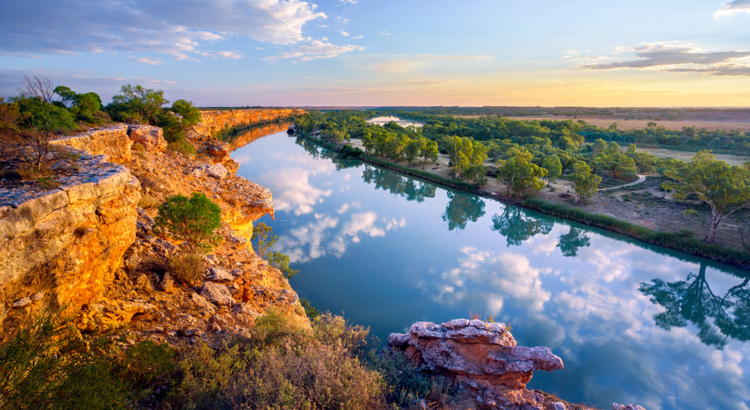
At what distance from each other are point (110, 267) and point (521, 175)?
29364mm

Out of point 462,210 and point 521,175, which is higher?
point 521,175

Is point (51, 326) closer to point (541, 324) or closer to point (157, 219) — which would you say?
point (157, 219)

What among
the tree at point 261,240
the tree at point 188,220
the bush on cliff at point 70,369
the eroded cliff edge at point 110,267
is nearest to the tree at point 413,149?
the tree at point 261,240

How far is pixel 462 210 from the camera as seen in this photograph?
29219 mm

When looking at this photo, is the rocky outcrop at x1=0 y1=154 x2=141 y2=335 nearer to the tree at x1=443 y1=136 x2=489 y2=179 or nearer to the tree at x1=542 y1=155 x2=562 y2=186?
the tree at x1=443 y1=136 x2=489 y2=179

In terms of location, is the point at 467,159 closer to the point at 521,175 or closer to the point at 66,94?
the point at 521,175

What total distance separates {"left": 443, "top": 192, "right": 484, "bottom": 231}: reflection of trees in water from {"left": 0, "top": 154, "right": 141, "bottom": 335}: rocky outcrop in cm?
2094

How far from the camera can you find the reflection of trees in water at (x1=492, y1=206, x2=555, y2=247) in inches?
920

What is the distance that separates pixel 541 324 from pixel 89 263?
14766 millimetres

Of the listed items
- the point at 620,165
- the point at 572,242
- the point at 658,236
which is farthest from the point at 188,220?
the point at 620,165

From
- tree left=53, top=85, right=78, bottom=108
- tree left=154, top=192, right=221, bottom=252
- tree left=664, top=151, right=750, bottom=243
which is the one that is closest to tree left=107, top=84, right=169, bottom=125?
tree left=53, top=85, right=78, bottom=108

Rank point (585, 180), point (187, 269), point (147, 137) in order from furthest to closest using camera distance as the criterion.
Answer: point (585, 180) → point (147, 137) → point (187, 269)

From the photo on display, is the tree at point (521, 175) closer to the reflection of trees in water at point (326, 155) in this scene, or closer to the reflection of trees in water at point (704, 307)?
the reflection of trees in water at point (704, 307)

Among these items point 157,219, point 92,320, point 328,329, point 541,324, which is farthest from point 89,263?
point 541,324
